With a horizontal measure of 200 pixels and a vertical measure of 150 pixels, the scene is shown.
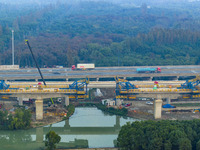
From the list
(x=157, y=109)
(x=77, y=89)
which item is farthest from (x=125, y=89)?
(x=77, y=89)

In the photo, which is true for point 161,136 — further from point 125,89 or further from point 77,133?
point 125,89

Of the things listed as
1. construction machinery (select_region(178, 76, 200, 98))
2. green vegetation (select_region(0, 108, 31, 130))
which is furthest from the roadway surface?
green vegetation (select_region(0, 108, 31, 130))

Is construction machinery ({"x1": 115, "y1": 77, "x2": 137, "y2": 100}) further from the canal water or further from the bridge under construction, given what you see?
the canal water

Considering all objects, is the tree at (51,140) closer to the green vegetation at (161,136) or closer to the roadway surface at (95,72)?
the green vegetation at (161,136)

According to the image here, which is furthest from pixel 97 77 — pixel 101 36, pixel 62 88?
pixel 101 36

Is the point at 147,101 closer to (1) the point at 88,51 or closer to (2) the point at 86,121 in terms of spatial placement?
(2) the point at 86,121

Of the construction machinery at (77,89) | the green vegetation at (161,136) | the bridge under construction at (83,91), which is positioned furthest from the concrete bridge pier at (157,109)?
the green vegetation at (161,136)
